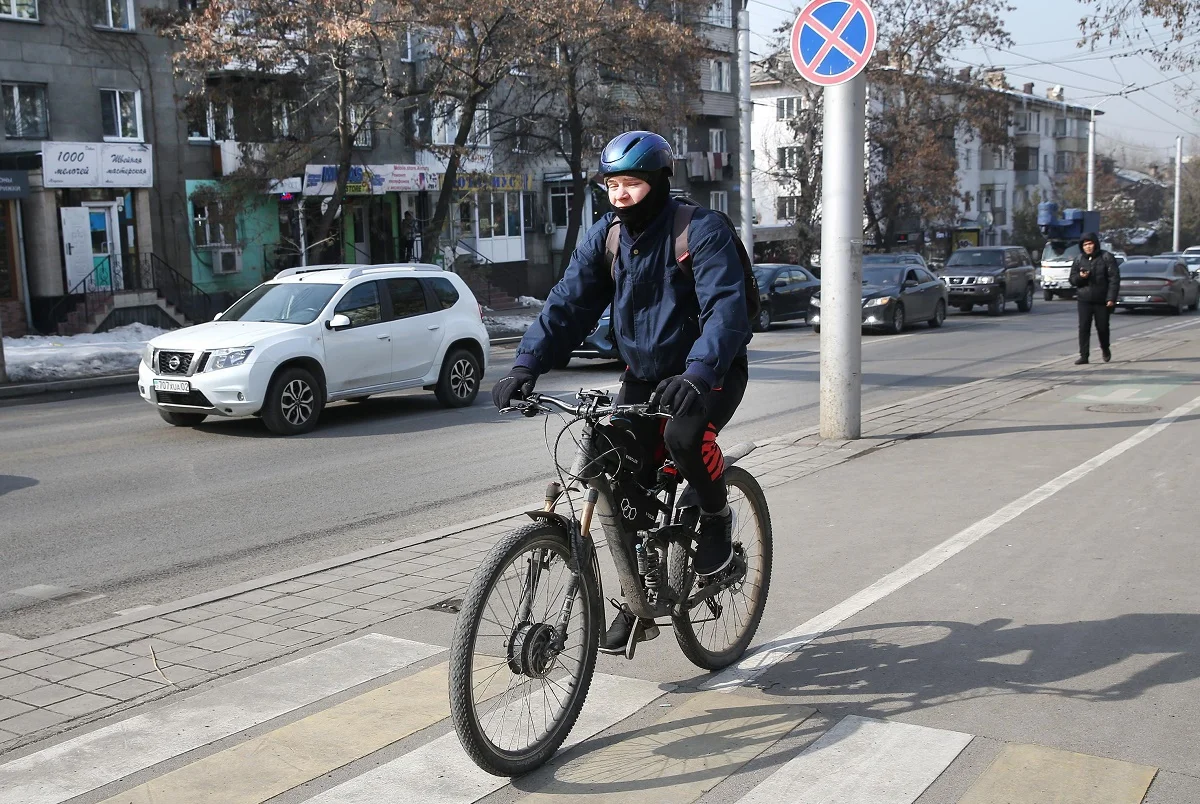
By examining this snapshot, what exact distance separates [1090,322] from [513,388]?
14313mm

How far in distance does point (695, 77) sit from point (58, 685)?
27828 mm

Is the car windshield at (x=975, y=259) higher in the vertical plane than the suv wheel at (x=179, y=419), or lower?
higher

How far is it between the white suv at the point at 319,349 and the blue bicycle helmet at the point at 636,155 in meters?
8.40

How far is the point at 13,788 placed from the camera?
3.80 meters

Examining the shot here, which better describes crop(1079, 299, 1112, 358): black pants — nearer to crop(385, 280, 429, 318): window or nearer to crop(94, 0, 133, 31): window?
crop(385, 280, 429, 318): window

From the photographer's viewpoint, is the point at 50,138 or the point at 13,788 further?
the point at 50,138

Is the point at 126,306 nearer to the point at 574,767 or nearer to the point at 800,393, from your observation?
the point at 800,393

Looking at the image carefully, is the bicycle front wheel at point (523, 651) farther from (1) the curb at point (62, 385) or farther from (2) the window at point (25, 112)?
(2) the window at point (25, 112)

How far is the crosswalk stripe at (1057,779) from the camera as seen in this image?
3596 mm

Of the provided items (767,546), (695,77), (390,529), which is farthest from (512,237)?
(767,546)

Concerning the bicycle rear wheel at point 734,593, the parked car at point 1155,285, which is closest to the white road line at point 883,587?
the bicycle rear wheel at point 734,593

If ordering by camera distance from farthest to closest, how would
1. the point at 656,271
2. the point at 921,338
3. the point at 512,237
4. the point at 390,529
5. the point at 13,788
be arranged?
1. the point at 512,237
2. the point at 921,338
3. the point at 390,529
4. the point at 656,271
5. the point at 13,788

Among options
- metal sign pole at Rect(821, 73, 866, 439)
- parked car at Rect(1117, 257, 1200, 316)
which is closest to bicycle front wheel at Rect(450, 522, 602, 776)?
metal sign pole at Rect(821, 73, 866, 439)

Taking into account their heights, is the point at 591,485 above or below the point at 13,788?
above
